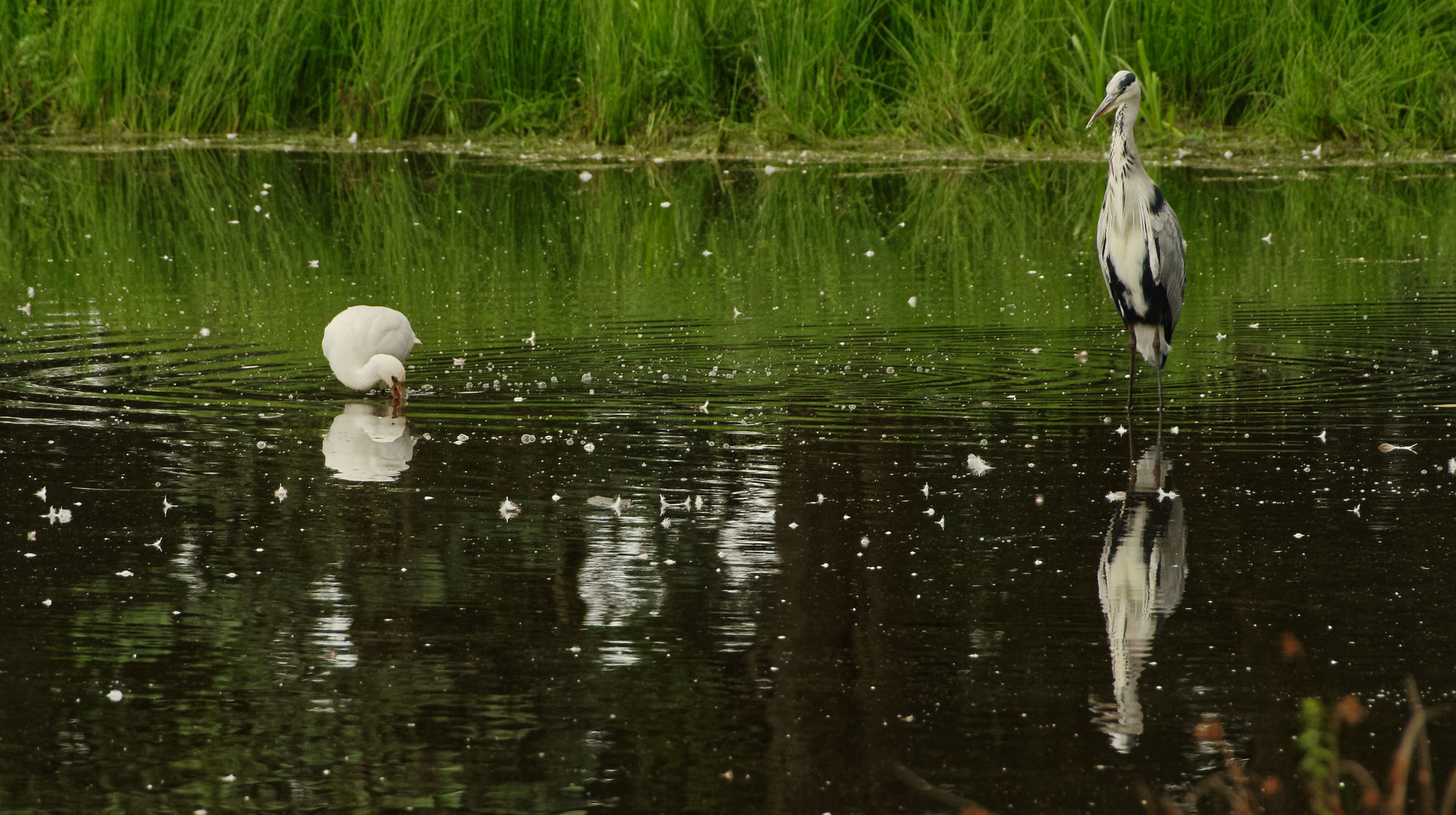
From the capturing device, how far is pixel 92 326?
9039 millimetres

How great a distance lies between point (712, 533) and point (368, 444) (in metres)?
1.81

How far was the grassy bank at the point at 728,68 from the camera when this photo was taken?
1570 cm

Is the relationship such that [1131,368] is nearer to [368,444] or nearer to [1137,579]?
[1137,579]

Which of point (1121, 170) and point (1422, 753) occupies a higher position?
point (1121, 170)

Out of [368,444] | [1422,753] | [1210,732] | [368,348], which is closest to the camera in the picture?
[1422,753]

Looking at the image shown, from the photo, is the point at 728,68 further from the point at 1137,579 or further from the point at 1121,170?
the point at 1137,579

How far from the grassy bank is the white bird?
30.5 feet

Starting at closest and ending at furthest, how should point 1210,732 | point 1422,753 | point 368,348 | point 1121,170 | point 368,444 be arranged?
point 1422,753, point 1210,732, point 368,444, point 1121,170, point 368,348

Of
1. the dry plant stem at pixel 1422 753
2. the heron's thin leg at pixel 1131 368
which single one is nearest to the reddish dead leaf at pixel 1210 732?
the dry plant stem at pixel 1422 753

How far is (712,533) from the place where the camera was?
5297 mm

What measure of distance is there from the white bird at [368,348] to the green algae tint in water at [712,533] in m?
0.16

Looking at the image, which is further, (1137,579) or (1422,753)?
(1137,579)

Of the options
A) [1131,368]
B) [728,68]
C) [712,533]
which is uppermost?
[728,68]

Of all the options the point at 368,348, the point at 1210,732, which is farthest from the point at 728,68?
the point at 1210,732
